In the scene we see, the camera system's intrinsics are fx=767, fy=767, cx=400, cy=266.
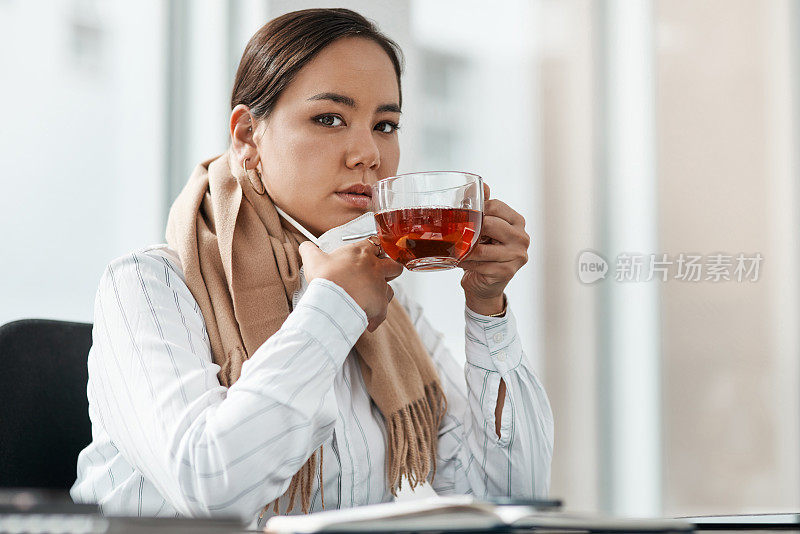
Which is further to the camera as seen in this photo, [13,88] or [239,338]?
[13,88]

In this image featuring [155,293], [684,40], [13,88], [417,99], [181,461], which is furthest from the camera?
[684,40]

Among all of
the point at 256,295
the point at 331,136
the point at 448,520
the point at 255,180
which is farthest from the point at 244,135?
the point at 448,520

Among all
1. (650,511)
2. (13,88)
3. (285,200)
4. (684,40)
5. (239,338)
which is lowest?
(650,511)

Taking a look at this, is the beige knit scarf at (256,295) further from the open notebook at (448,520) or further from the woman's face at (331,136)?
the open notebook at (448,520)

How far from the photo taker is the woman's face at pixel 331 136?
1264mm

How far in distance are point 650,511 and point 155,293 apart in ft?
6.26

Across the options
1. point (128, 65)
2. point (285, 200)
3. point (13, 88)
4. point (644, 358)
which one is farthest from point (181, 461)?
point (644, 358)

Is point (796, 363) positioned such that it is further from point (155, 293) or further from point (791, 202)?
point (155, 293)

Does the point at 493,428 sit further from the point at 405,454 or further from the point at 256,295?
the point at 256,295

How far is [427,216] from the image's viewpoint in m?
0.94

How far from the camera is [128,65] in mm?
2199

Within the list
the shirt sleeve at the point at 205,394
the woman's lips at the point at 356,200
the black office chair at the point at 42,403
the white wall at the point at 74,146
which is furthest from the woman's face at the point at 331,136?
the white wall at the point at 74,146

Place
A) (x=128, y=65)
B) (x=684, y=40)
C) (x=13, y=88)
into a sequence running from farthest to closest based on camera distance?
(x=684, y=40), (x=128, y=65), (x=13, y=88)

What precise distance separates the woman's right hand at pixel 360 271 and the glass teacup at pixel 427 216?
96 mm
